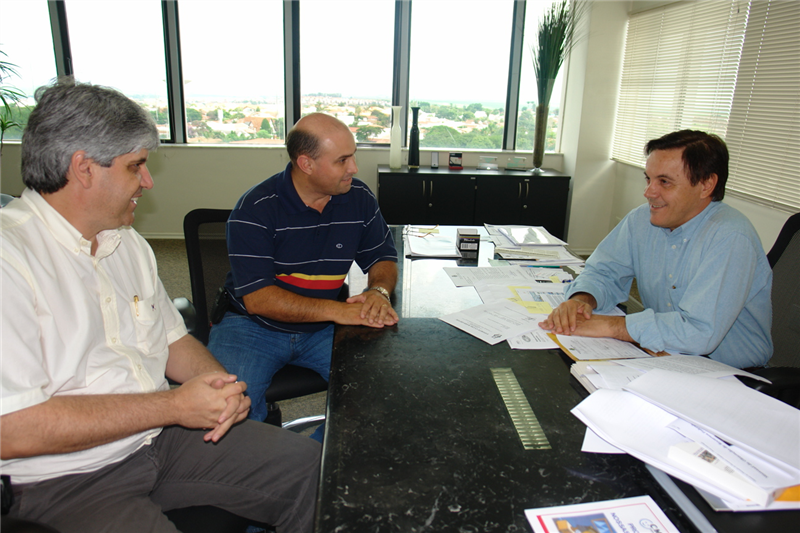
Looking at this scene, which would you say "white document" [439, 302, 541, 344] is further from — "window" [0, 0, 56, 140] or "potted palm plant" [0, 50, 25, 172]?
"window" [0, 0, 56, 140]

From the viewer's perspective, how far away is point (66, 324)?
3.59ft

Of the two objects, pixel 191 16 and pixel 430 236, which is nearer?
pixel 430 236

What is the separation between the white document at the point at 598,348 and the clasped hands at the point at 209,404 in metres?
0.85

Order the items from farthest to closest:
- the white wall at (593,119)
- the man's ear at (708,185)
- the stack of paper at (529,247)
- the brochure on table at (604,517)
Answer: the white wall at (593,119) → the stack of paper at (529,247) → the man's ear at (708,185) → the brochure on table at (604,517)

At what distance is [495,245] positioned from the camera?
2.30m

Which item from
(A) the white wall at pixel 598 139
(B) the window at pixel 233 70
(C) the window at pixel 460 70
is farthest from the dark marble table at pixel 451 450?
(B) the window at pixel 233 70

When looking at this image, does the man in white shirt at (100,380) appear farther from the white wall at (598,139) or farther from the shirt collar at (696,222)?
the white wall at (598,139)

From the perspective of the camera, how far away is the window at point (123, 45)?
470 centimetres

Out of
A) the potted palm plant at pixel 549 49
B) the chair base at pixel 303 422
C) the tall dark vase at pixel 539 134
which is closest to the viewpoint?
the chair base at pixel 303 422

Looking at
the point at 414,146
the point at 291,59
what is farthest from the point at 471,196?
the point at 291,59

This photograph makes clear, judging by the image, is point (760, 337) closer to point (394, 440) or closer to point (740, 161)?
point (394, 440)

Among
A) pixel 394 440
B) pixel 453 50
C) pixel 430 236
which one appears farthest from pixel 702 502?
pixel 453 50

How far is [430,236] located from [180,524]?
5.31ft

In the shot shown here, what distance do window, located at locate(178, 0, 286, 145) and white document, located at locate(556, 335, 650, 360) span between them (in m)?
4.29
